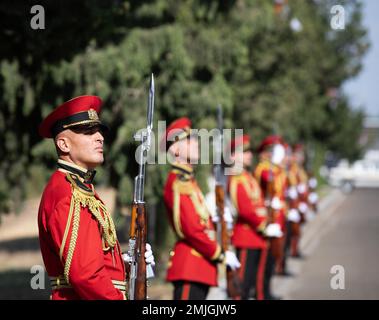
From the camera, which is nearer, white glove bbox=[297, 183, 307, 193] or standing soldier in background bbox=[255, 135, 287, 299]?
standing soldier in background bbox=[255, 135, 287, 299]

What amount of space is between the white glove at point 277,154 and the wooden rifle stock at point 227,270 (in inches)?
136

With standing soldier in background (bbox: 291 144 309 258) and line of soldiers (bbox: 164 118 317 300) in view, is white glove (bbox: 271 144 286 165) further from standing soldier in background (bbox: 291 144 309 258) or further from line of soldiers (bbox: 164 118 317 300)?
standing soldier in background (bbox: 291 144 309 258)

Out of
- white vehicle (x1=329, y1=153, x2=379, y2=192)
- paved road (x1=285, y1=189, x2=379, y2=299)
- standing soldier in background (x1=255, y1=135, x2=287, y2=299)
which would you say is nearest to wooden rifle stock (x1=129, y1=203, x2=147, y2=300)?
standing soldier in background (x1=255, y1=135, x2=287, y2=299)

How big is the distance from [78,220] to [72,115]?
1.78 ft

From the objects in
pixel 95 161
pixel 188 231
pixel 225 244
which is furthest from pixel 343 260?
pixel 95 161

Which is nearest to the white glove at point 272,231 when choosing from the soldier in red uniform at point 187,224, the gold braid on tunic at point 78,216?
the soldier in red uniform at point 187,224

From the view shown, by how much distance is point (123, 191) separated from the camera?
10.4 m

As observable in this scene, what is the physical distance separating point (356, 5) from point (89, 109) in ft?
117

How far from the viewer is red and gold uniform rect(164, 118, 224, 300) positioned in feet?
20.1

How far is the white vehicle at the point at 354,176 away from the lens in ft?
152

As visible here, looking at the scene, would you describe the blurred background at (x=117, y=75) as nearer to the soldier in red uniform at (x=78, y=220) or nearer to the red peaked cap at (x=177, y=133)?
the red peaked cap at (x=177, y=133)

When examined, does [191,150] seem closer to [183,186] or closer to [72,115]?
[183,186]

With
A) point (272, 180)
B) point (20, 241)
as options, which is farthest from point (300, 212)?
point (20, 241)

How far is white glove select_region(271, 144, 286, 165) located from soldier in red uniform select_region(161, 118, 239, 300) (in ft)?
14.0
